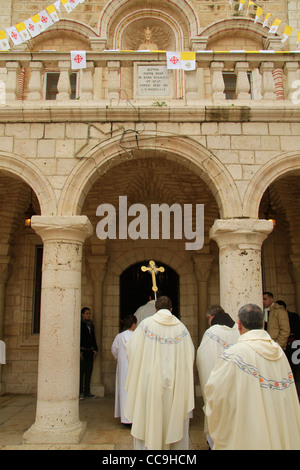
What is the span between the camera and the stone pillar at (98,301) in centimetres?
791

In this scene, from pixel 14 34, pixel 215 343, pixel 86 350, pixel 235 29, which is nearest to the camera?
pixel 215 343

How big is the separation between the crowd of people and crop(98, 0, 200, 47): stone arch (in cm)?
679

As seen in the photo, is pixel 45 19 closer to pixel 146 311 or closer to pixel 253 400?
pixel 146 311

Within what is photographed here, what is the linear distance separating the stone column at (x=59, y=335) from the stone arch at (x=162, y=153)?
337mm

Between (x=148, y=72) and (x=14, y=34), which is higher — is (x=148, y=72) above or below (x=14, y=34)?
below

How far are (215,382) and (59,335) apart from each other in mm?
2899

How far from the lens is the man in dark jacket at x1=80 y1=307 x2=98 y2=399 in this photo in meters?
7.38

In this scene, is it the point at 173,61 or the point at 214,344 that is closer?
the point at 214,344

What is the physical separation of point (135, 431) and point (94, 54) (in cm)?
514

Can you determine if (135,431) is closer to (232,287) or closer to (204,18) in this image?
(232,287)

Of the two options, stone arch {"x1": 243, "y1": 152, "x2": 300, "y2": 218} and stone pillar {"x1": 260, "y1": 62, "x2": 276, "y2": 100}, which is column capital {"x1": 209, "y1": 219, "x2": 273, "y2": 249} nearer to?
stone arch {"x1": 243, "y1": 152, "x2": 300, "y2": 218}

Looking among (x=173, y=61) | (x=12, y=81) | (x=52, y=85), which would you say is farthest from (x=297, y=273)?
(x=52, y=85)

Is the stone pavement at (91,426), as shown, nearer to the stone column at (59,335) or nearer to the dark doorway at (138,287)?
the stone column at (59,335)

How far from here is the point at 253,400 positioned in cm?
277
